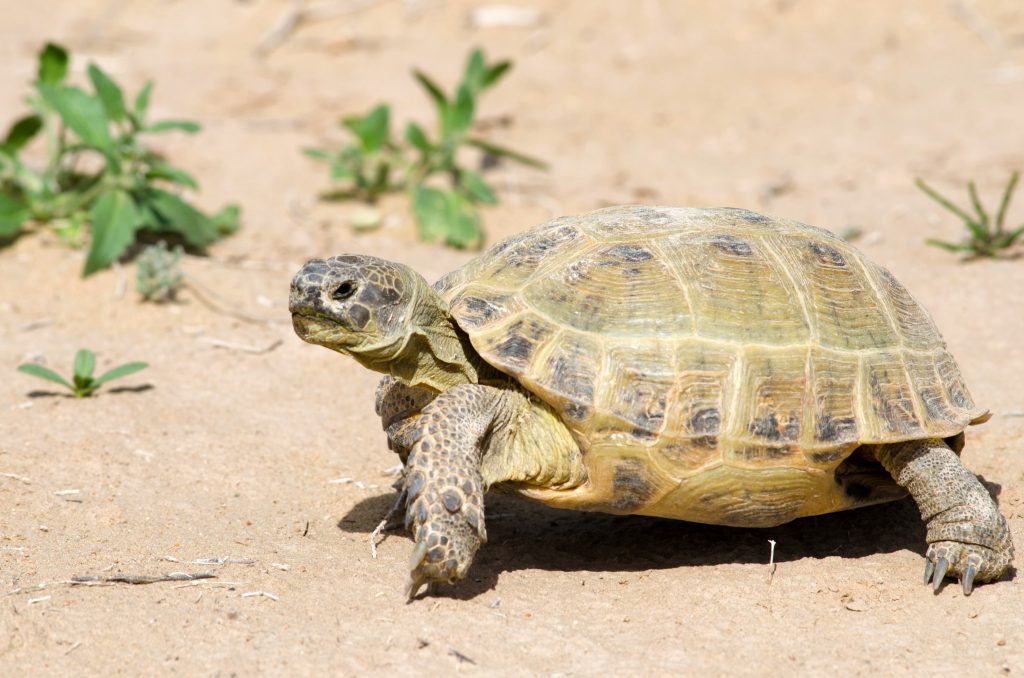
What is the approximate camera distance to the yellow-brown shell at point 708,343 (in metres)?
4.18

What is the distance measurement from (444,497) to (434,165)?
19.0ft

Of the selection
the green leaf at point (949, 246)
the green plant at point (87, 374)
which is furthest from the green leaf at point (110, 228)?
the green leaf at point (949, 246)

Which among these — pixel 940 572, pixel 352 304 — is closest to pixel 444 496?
pixel 352 304

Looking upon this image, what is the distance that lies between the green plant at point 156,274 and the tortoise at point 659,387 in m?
3.22

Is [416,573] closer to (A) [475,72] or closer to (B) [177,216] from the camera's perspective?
(B) [177,216]

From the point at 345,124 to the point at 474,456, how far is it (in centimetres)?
574

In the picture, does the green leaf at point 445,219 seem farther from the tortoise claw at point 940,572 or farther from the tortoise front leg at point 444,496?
the tortoise claw at point 940,572

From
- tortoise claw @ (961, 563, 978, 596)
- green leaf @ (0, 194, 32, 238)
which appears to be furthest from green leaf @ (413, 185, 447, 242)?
tortoise claw @ (961, 563, 978, 596)

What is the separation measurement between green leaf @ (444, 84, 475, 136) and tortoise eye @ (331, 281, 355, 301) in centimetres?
521

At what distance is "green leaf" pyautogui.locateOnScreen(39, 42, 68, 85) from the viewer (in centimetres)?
786


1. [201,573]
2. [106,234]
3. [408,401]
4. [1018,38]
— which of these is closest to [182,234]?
[106,234]

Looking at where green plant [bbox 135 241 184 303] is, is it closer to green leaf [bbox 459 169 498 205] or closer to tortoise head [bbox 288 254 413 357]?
green leaf [bbox 459 169 498 205]

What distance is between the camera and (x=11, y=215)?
25.5 feet

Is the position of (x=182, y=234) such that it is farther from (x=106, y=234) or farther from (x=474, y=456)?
(x=474, y=456)
